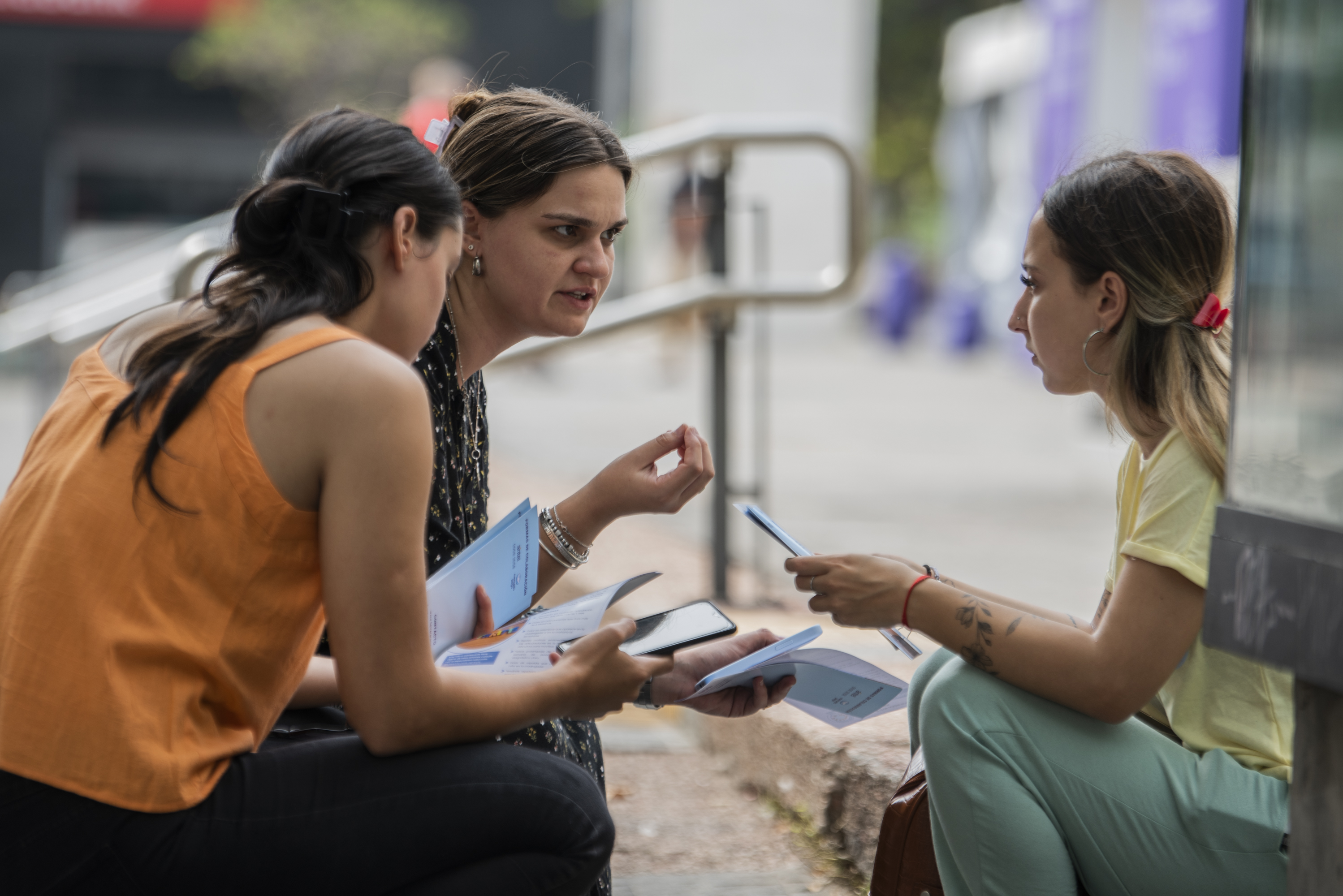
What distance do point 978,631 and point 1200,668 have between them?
296mm

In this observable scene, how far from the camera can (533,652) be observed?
5.37 ft

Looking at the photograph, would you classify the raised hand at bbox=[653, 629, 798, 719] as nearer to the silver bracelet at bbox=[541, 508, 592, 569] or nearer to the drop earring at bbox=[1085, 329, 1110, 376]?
the silver bracelet at bbox=[541, 508, 592, 569]

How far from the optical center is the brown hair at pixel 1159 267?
5.72 feet

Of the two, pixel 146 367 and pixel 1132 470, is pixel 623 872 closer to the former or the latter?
pixel 1132 470

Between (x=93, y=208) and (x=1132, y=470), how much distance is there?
69.3 feet

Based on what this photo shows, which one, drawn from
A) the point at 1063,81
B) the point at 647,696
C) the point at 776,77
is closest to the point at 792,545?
the point at 647,696

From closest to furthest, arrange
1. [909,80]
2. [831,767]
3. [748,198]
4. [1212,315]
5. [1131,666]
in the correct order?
[1131,666] → [1212,315] → [831,767] → [748,198] → [909,80]

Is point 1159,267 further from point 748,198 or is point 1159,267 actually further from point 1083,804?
point 748,198

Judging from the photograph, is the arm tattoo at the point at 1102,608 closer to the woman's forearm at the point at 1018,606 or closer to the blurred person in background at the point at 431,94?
the woman's forearm at the point at 1018,606

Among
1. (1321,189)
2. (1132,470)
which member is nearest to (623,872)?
(1132,470)

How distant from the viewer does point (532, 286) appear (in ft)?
6.93

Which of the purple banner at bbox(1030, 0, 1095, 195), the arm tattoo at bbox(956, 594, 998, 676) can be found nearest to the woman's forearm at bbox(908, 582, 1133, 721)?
the arm tattoo at bbox(956, 594, 998, 676)

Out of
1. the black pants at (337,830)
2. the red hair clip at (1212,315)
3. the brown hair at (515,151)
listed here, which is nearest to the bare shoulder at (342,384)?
the black pants at (337,830)

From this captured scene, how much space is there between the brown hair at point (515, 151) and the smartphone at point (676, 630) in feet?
2.27
